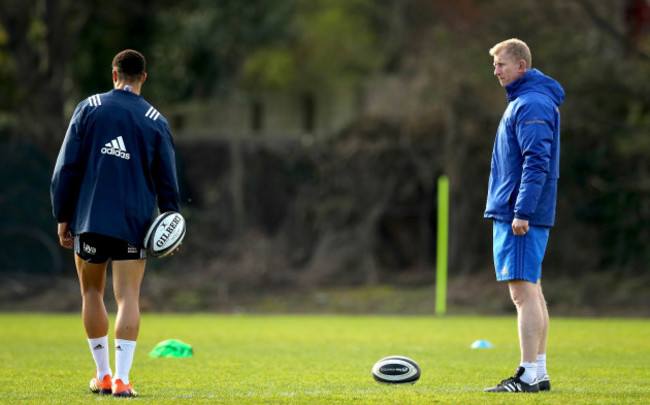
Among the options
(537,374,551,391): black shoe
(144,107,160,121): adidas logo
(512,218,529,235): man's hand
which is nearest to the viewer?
(512,218,529,235): man's hand

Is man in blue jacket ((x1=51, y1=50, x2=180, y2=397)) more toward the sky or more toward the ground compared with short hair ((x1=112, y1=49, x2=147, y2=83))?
more toward the ground

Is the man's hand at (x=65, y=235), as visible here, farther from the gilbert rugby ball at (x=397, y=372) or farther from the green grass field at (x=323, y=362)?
the gilbert rugby ball at (x=397, y=372)

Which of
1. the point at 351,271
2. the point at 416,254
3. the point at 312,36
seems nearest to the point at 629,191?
the point at 416,254

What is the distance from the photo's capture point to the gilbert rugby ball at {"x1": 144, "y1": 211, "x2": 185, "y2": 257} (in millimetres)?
5820

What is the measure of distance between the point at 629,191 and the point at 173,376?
15.3 metres

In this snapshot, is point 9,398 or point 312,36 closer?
point 9,398

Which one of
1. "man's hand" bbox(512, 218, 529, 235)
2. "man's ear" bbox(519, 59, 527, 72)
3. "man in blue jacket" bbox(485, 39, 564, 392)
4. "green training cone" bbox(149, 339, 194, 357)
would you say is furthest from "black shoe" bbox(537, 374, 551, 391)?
"green training cone" bbox(149, 339, 194, 357)

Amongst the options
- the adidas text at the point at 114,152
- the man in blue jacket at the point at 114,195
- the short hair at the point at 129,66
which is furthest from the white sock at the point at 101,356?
the short hair at the point at 129,66

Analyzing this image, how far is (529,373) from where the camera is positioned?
5930 millimetres

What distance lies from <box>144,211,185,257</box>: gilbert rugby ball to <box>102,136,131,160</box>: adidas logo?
456 millimetres

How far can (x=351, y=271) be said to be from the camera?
22.0 metres

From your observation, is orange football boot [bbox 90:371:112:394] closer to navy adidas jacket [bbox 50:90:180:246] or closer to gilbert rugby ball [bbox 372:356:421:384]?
navy adidas jacket [bbox 50:90:180:246]

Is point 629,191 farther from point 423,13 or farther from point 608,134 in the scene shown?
point 423,13

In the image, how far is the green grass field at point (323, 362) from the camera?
582 centimetres
